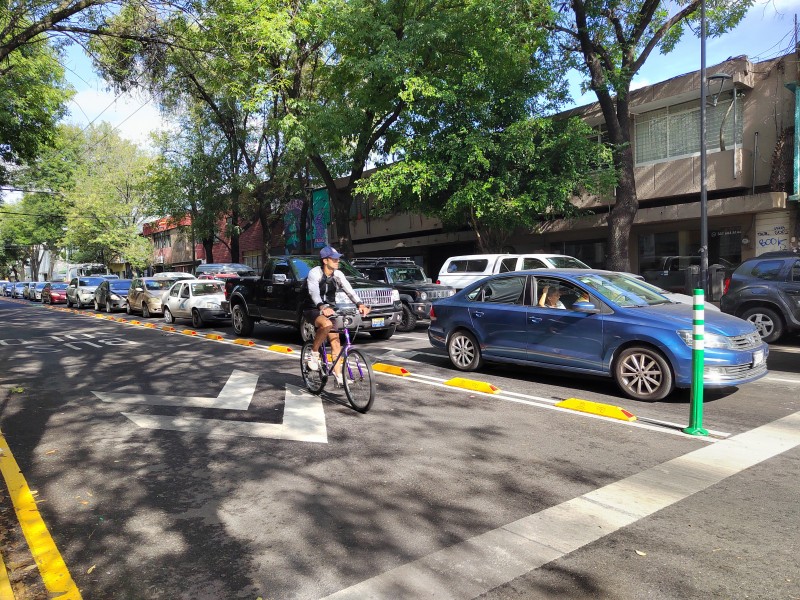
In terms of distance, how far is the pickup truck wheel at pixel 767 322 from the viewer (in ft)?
35.3

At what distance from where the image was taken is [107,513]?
12.9ft

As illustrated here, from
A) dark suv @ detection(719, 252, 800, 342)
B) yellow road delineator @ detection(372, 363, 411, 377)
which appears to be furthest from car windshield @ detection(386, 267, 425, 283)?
dark suv @ detection(719, 252, 800, 342)

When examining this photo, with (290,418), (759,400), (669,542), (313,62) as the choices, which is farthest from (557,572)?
(313,62)

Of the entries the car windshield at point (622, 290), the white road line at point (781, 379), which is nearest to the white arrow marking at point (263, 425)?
the car windshield at point (622, 290)

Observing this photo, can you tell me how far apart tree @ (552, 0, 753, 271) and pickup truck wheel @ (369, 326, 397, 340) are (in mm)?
7084

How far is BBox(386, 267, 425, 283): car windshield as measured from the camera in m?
15.7

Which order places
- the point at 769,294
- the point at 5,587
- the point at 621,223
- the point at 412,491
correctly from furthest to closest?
the point at 621,223, the point at 769,294, the point at 412,491, the point at 5,587

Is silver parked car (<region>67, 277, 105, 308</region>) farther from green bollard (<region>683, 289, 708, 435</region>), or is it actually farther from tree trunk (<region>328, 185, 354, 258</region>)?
green bollard (<region>683, 289, 708, 435</region>)

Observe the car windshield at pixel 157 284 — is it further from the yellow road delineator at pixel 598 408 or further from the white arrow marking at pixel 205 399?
the yellow road delineator at pixel 598 408

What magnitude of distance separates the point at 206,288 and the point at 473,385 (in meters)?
11.9

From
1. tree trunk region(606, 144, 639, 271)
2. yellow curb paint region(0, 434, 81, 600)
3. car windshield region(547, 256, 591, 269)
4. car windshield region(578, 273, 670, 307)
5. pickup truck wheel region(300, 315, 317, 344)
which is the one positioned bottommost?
yellow curb paint region(0, 434, 81, 600)

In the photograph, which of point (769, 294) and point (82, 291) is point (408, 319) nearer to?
point (769, 294)

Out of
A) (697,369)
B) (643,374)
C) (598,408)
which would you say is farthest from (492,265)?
(697,369)

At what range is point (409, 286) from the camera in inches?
588
